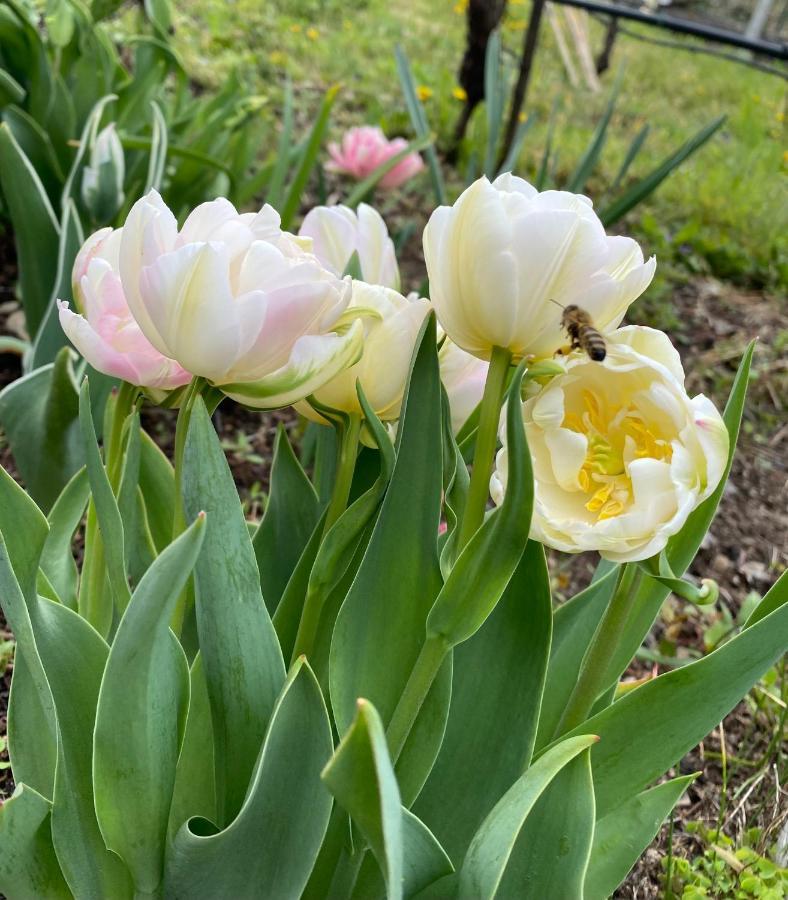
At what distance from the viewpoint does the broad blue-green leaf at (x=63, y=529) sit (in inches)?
39.5

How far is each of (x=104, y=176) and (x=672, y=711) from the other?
1.35 m

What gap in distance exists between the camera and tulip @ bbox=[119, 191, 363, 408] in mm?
593

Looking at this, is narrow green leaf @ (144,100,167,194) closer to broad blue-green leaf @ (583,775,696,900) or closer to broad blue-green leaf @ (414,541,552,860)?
broad blue-green leaf @ (414,541,552,860)

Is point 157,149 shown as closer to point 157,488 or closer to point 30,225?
point 30,225

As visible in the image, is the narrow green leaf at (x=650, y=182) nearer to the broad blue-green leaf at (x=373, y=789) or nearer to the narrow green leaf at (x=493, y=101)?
the narrow green leaf at (x=493, y=101)

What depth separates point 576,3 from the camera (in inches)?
134

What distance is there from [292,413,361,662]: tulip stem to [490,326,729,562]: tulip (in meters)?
0.15

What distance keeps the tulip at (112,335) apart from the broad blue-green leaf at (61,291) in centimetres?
69

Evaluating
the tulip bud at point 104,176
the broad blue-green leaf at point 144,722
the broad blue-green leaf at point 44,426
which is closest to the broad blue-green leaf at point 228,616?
the broad blue-green leaf at point 144,722

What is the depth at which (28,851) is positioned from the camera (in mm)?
746

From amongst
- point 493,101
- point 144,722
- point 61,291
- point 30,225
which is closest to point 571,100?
point 493,101

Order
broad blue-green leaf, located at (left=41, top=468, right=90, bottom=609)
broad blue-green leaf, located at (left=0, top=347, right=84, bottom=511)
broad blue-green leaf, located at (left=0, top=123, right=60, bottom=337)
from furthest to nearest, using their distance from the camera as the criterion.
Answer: broad blue-green leaf, located at (left=0, top=123, right=60, bottom=337) → broad blue-green leaf, located at (left=0, top=347, right=84, bottom=511) → broad blue-green leaf, located at (left=41, top=468, right=90, bottom=609)

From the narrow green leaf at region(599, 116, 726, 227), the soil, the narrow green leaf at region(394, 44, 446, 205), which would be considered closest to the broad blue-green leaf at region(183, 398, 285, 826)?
the soil

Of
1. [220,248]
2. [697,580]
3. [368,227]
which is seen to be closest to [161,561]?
[220,248]
